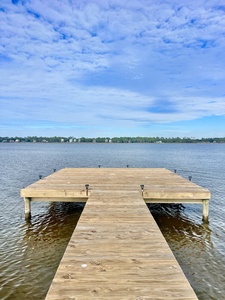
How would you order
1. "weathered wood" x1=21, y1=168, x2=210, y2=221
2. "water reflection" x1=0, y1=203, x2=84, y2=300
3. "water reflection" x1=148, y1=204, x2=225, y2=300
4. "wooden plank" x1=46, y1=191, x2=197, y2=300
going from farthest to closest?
"weathered wood" x1=21, y1=168, x2=210, y2=221 < "water reflection" x1=148, y1=204, x2=225, y2=300 < "water reflection" x1=0, y1=203, x2=84, y2=300 < "wooden plank" x1=46, y1=191, x2=197, y2=300

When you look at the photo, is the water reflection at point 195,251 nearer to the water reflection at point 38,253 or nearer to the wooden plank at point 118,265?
the wooden plank at point 118,265

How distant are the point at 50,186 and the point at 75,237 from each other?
4.21 m

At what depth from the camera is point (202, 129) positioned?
227ft

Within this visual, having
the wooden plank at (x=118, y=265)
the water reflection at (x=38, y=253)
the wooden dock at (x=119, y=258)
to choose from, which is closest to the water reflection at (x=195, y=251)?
the wooden dock at (x=119, y=258)

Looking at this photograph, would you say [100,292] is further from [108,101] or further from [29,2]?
[108,101]

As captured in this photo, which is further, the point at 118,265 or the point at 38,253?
the point at 38,253

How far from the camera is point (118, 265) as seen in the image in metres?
3.26

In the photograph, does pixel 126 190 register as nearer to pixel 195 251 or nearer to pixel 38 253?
pixel 195 251

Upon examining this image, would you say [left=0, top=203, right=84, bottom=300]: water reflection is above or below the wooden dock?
below

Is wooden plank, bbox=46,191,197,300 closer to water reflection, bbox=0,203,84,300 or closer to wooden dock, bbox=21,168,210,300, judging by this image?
wooden dock, bbox=21,168,210,300

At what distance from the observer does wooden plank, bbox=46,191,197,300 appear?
2.66m

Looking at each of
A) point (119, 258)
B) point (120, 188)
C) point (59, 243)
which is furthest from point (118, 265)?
point (120, 188)

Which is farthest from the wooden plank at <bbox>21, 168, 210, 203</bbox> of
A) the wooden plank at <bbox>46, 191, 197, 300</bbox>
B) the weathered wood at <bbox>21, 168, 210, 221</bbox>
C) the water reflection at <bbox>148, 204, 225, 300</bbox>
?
the wooden plank at <bbox>46, 191, 197, 300</bbox>

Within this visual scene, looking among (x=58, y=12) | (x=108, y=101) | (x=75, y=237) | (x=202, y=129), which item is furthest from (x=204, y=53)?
(x=202, y=129)
